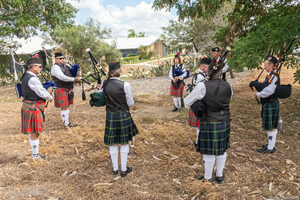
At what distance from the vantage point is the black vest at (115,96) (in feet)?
11.2

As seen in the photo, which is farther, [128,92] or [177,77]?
[177,77]

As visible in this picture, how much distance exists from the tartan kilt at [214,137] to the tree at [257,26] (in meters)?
2.29

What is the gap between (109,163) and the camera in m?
4.18

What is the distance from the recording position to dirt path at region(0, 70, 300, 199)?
3.28 m

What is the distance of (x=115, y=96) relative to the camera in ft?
11.3

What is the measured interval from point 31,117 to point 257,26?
5929mm

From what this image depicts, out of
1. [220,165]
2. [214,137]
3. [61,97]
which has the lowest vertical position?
[220,165]

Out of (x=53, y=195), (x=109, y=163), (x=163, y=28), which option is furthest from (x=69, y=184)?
(x=163, y=28)

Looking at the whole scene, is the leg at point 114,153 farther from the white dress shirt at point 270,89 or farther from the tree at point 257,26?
the tree at point 257,26

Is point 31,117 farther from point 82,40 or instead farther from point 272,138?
point 82,40

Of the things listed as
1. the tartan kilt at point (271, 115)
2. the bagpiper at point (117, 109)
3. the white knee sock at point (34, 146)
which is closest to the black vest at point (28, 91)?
the white knee sock at point (34, 146)

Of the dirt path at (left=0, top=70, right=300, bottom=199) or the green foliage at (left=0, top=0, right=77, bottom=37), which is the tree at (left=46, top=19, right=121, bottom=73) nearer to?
the green foliage at (left=0, top=0, right=77, bottom=37)

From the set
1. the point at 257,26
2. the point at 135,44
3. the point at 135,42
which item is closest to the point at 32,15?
the point at 257,26

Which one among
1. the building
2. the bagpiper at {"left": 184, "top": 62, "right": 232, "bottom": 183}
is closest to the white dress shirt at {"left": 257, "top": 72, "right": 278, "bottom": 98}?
the bagpiper at {"left": 184, "top": 62, "right": 232, "bottom": 183}
